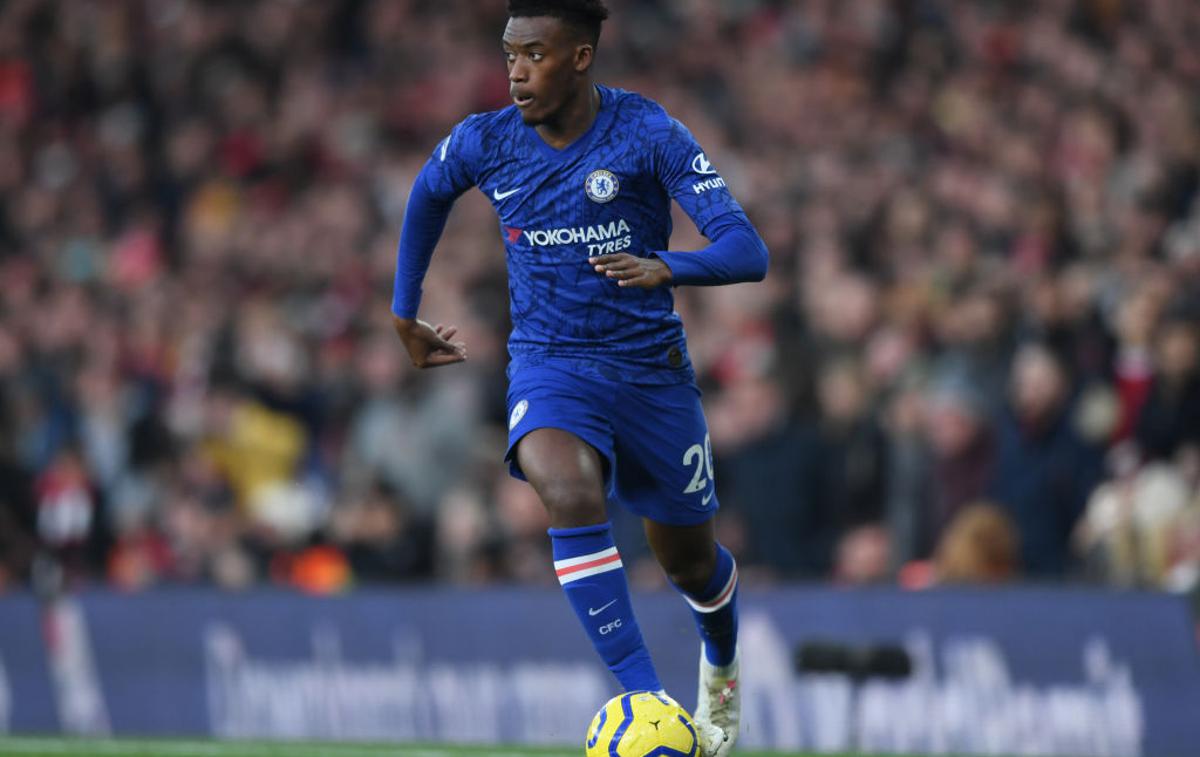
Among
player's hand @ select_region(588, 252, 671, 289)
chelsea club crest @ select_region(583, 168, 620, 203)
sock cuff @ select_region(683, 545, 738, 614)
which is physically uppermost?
chelsea club crest @ select_region(583, 168, 620, 203)

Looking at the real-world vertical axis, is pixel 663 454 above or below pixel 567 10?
below

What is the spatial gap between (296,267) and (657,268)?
980 cm

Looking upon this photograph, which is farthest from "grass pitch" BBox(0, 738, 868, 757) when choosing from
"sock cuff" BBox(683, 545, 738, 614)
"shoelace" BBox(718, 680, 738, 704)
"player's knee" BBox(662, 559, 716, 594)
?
"player's knee" BBox(662, 559, 716, 594)

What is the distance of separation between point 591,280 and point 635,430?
528 millimetres

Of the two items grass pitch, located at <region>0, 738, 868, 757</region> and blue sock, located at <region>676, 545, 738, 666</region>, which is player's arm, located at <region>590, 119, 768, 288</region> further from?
grass pitch, located at <region>0, 738, 868, 757</region>

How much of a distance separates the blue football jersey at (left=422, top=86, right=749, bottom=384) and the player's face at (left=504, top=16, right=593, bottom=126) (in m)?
0.19

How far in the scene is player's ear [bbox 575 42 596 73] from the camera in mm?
6746

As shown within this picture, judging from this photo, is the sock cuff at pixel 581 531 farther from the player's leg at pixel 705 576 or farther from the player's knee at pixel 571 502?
the player's leg at pixel 705 576

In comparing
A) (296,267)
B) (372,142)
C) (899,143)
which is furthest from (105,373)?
(899,143)

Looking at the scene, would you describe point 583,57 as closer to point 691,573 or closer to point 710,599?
point 691,573

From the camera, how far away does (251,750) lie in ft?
32.9

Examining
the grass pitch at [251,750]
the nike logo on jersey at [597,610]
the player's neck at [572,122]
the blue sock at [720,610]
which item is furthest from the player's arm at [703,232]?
the grass pitch at [251,750]

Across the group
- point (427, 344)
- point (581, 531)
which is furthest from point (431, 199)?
point (581, 531)

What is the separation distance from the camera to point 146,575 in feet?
45.2
